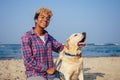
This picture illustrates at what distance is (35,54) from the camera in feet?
13.3

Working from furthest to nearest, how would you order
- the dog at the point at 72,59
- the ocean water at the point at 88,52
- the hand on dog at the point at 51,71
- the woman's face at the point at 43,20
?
the ocean water at the point at 88,52 → the dog at the point at 72,59 → the woman's face at the point at 43,20 → the hand on dog at the point at 51,71

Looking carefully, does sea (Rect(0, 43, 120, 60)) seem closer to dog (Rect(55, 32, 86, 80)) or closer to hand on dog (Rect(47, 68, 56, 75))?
dog (Rect(55, 32, 86, 80))

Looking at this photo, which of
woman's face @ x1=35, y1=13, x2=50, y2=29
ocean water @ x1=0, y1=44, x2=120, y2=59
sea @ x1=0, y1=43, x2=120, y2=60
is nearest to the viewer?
woman's face @ x1=35, y1=13, x2=50, y2=29

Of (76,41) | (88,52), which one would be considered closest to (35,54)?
(76,41)

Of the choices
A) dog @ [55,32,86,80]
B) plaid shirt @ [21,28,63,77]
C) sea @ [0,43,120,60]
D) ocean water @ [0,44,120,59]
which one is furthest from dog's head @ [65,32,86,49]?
ocean water @ [0,44,120,59]

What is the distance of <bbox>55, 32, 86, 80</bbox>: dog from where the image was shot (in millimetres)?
5117

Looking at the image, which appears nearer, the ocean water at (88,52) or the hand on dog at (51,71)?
the hand on dog at (51,71)

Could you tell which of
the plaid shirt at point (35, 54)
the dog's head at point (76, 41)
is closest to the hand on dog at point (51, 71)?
the plaid shirt at point (35, 54)

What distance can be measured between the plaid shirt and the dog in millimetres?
985

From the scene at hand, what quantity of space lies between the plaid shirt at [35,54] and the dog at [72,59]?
98 centimetres

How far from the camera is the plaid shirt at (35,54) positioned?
398cm

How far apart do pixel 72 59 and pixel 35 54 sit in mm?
1266

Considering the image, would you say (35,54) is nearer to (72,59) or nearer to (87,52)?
(72,59)

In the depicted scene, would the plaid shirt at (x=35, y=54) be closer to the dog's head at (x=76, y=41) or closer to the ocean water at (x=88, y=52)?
the dog's head at (x=76, y=41)
